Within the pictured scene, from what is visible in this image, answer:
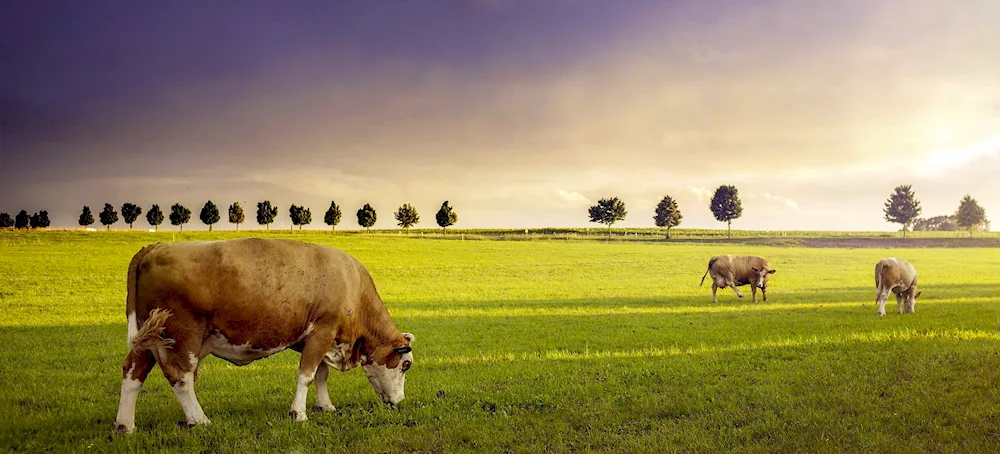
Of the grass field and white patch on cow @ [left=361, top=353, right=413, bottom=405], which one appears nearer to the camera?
the grass field

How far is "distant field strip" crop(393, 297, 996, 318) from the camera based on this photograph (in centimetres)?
2362

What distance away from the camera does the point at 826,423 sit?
8.52 meters

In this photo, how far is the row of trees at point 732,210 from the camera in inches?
5217

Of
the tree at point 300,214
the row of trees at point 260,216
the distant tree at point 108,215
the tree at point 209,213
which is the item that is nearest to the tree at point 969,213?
the row of trees at point 260,216

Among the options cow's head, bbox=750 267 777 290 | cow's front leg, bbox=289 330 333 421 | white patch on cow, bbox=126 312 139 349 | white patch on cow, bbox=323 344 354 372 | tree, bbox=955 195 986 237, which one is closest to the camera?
white patch on cow, bbox=126 312 139 349

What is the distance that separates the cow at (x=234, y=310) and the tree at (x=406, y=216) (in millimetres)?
142809

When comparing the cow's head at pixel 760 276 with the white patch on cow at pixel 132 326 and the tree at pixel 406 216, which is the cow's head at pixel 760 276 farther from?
the tree at pixel 406 216

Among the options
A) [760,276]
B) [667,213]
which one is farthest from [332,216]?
[760,276]

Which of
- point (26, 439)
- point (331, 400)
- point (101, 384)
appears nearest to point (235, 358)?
point (331, 400)

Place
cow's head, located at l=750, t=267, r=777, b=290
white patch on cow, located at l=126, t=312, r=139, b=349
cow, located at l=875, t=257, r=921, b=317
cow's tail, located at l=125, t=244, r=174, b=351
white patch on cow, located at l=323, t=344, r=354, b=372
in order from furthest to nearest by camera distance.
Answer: cow's head, located at l=750, t=267, r=777, b=290 < cow, located at l=875, t=257, r=921, b=317 < white patch on cow, located at l=323, t=344, r=354, b=372 < white patch on cow, located at l=126, t=312, r=139, b=349 < cow's tail, located at l=125, t=244, r=174, b=351

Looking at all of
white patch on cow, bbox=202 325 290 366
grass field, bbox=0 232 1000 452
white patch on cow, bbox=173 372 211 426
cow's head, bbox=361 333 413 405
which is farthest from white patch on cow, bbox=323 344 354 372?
white patch on cow, bbox=173 372 211 426

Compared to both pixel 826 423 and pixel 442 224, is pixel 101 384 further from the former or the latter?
pixel 442 224

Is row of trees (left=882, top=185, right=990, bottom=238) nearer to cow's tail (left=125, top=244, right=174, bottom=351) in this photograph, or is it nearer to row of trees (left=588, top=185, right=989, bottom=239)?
row of trees (left=588, top=185, right=989, bottom=239)

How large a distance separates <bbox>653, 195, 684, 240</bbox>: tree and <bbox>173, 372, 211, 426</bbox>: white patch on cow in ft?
481
